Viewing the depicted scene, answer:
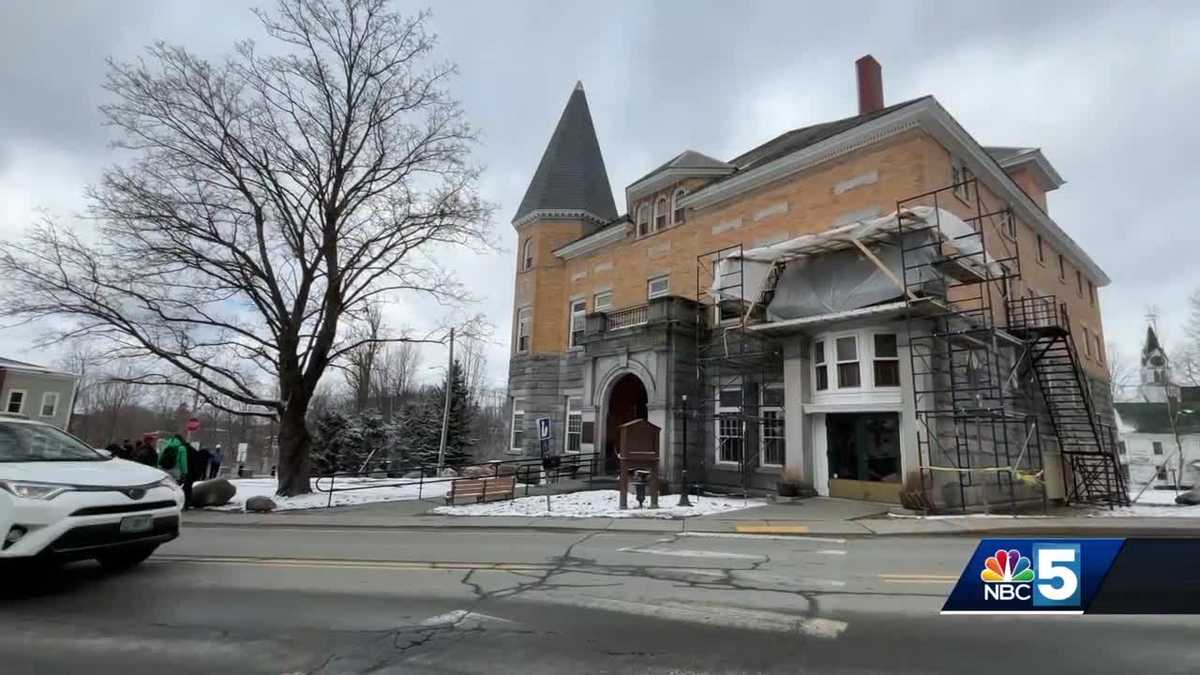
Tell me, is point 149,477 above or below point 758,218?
below

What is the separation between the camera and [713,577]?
7.20 meters

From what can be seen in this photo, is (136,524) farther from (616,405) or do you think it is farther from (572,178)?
(572,178)

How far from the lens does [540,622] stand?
17.4 feet

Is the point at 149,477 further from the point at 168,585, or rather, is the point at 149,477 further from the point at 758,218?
the point at 758,218

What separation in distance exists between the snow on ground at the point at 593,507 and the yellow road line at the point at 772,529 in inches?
78.3

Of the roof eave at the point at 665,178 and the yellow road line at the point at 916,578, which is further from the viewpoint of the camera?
the roof eave at the point at 665,178

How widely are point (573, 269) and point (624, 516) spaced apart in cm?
1664

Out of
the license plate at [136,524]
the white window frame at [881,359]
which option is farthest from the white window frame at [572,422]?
the license plate at [136,524]

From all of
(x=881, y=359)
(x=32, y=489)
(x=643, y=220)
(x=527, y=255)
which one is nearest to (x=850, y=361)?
(x=881, y=359)

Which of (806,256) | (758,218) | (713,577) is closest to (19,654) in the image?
(713,577)

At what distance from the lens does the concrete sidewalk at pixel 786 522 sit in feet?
36.8

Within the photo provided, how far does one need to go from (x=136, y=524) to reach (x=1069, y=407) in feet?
82.0

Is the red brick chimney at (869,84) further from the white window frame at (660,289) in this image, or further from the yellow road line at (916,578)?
the yellow road line at (916,578)

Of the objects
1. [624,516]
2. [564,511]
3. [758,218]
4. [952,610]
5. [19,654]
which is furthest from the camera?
[758,218]
